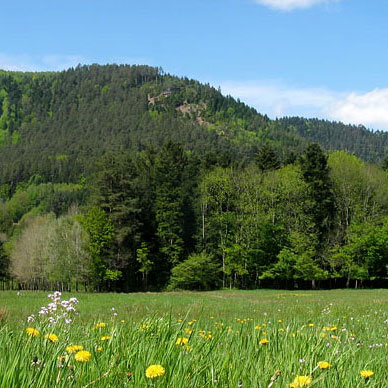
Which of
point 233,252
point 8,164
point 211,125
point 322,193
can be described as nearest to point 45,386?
point 233,252

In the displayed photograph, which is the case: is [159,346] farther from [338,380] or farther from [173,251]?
[173,251]

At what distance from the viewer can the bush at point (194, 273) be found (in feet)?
160

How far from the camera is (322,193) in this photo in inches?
2109

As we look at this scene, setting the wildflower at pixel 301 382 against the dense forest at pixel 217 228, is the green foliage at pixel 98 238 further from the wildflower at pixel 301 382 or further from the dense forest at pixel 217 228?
the wildflower at pixel 301 382

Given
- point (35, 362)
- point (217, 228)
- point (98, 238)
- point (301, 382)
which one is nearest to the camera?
point (301, 382)

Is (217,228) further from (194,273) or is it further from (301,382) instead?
(301,382)

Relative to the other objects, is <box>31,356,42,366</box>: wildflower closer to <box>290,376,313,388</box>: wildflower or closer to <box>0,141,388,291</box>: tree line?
<box>290,376,313,388</box>: wildflower

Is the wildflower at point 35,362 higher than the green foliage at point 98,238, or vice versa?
the wildflower at point 35,362

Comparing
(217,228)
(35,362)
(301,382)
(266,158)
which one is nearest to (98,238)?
(217,228)

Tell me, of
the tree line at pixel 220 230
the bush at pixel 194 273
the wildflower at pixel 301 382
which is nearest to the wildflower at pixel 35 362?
the wildflower at pixel 301 382

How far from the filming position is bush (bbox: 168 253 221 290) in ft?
160

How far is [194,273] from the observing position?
161 feet

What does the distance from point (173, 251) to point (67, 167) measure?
10968cm

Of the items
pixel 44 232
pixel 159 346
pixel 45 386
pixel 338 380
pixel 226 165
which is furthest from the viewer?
pixel 226 165
